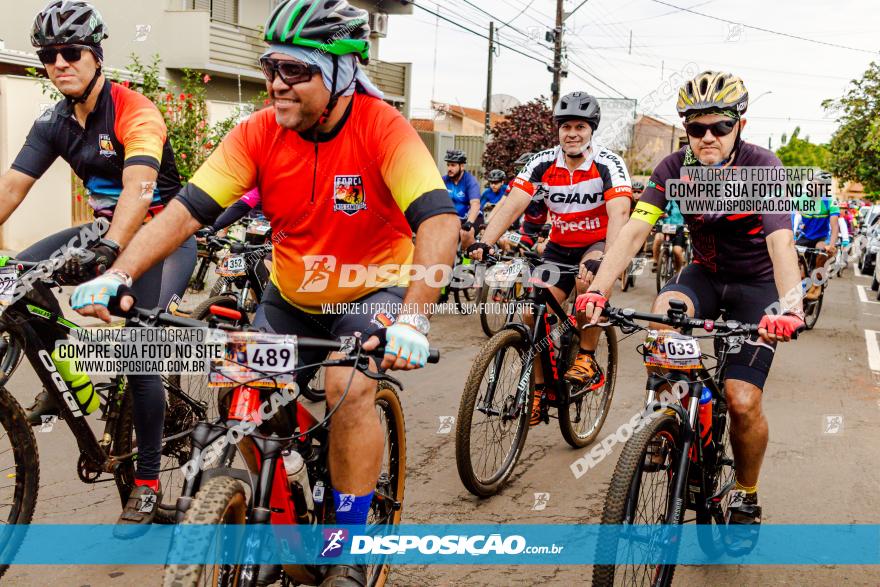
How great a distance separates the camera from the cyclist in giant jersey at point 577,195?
6.00 metres

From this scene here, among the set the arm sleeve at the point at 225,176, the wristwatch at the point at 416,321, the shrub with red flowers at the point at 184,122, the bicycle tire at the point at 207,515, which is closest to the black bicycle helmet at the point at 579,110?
the arm sleeve at the point at 225,176

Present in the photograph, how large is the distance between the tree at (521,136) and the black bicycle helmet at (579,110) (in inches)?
865

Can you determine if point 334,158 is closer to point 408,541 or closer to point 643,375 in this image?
point 408,541

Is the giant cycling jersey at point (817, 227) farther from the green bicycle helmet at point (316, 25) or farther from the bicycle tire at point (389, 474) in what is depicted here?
the green bicycle helmet at point (316, 25)

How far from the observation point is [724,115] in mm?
4109

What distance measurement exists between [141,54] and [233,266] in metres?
15.6

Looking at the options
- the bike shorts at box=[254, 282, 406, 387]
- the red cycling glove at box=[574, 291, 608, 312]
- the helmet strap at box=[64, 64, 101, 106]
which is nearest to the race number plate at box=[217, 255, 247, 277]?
the helmet strap at box=[64, 64, 101, 106]

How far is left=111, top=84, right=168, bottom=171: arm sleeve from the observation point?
406 cm

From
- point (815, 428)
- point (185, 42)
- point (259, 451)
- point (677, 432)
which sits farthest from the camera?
point (185, 42)

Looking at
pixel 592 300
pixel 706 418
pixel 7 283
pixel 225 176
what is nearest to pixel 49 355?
pixel 7 283

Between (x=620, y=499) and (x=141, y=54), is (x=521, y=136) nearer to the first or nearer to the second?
(x=141, y=54)

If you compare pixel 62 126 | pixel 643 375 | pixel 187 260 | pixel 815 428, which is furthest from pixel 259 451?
pixel 643 375

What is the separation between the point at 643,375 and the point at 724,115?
479 cm

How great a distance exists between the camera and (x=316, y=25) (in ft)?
9.74
